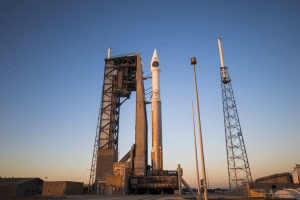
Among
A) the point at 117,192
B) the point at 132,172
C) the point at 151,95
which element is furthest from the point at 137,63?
the point at 117,192

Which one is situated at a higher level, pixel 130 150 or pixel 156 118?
pixel 156 118

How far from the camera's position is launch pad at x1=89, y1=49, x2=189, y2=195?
2067 inches

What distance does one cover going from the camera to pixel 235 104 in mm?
62906

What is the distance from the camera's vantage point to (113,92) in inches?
2763

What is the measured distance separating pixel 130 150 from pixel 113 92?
68.2 ft

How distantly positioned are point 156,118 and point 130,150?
11.4 m

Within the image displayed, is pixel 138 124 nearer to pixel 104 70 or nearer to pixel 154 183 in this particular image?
pixel 154 183

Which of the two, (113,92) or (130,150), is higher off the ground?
(113,92)

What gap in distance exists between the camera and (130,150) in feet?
194

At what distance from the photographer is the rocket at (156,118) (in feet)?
182

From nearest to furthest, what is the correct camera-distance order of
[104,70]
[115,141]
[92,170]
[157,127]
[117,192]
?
1. [117,192]
2. [157,127]
3. [92,170]
4. [115,141]
5. [104,70]

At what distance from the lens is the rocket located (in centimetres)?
5550

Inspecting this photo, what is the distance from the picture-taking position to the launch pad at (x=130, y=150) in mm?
52500

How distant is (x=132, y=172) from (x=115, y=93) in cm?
2621
